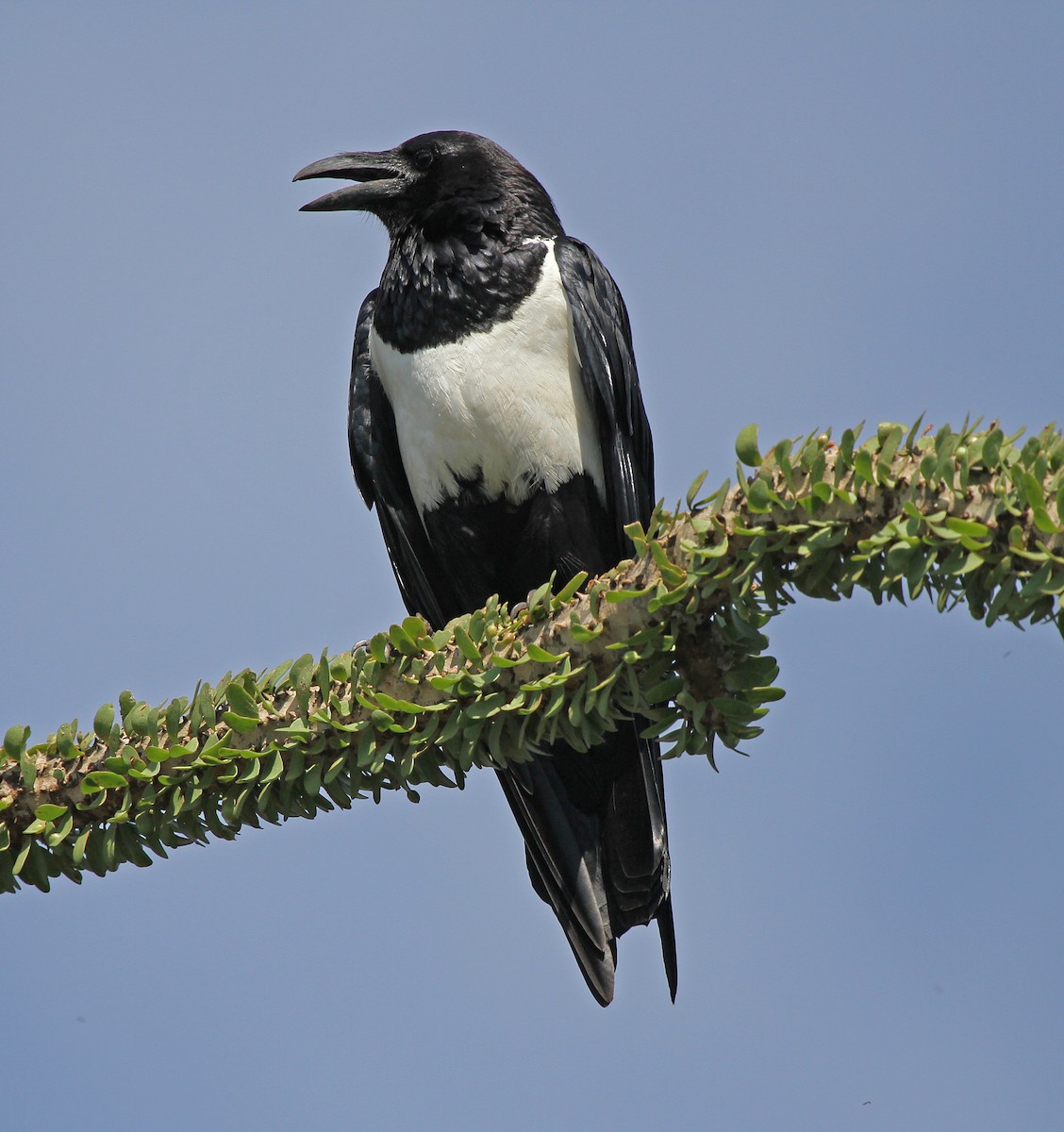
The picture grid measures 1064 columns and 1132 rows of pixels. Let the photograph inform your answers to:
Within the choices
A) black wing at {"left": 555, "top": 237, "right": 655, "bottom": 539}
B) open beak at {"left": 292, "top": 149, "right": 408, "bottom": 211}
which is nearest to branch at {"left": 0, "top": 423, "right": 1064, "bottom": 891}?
black wing at {"left": 555, "top": 237, "right": 655, "bottom": 539}

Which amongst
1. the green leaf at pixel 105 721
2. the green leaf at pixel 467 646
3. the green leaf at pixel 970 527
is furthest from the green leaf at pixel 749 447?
the green leaf at pixel 105 721

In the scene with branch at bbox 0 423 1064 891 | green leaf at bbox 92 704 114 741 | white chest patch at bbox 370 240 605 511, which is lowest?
branch at bbox 0 423 1064 891

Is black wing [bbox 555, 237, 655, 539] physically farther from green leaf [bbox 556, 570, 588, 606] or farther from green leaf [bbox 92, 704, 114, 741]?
green leaf [bbox 92, 704, 114, 741]

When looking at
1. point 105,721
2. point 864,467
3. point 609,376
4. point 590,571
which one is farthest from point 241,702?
point 609,376

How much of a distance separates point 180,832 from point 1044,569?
219cm

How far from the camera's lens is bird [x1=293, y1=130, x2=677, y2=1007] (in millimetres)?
4926

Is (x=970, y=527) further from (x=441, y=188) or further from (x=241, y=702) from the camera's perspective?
(x=441, y=188)

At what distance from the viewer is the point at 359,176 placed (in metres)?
6.04

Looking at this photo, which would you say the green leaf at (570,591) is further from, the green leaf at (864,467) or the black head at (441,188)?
the black head at (441,188)

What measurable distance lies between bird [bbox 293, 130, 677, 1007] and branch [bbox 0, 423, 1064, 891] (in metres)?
1.67

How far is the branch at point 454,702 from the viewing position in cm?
295

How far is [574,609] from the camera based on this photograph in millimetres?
3225

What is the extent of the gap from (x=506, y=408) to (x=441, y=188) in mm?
1290

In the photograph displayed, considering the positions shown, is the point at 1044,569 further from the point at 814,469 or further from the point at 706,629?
the point at 706,629
